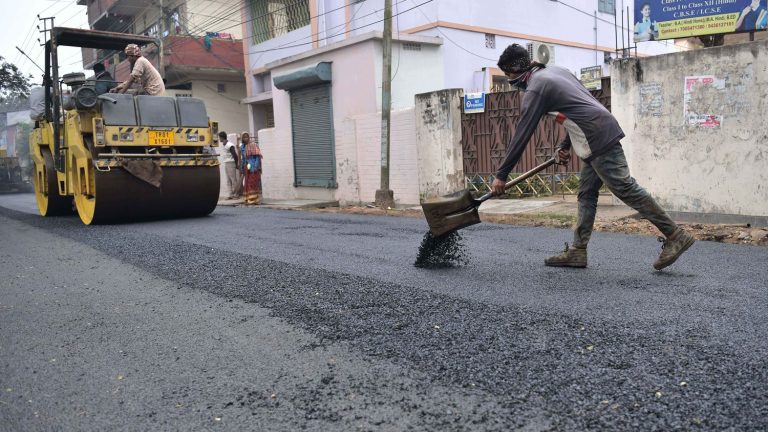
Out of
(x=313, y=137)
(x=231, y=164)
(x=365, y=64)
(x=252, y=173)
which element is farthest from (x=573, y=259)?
(x=231, y=164)

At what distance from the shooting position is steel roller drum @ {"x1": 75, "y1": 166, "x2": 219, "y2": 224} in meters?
9.46

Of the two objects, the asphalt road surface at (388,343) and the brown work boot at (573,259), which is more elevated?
the brown work boot at (573,259)

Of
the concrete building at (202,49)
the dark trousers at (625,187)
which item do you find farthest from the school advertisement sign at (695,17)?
the concrete building at (202,49)

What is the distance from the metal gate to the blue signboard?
0.26ft

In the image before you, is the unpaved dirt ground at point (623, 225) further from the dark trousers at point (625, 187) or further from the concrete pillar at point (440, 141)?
the dark trousers at point (625, 187)

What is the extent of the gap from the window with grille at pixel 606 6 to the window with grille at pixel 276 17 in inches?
384

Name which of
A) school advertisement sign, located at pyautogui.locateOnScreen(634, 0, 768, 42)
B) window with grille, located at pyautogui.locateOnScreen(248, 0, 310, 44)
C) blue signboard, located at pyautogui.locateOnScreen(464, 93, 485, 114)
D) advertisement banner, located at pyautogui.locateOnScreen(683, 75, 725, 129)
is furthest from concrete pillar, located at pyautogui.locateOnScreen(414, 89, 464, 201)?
window with grille, located at pyautogui.locateOnScreen(248, 0, 310, 44)

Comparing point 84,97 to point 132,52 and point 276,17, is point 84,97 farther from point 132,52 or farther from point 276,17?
point 276,17

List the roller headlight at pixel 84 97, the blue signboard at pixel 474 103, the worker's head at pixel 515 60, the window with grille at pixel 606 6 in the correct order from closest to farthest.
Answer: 1. the worker's head at pixel 515 60
2. the roller headlight at pixel 84 97
3. the blue signboard at pixel 474 103
4. the window with grille at pixel 606 6

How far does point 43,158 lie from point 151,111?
340 centimetres

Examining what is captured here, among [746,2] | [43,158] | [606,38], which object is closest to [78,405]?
[746,2]

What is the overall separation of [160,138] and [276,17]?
13.8 meters

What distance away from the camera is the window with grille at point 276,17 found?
21234mm

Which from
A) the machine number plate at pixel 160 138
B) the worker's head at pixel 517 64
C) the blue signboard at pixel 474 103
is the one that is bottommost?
the machine number plate at pixel 160 138
